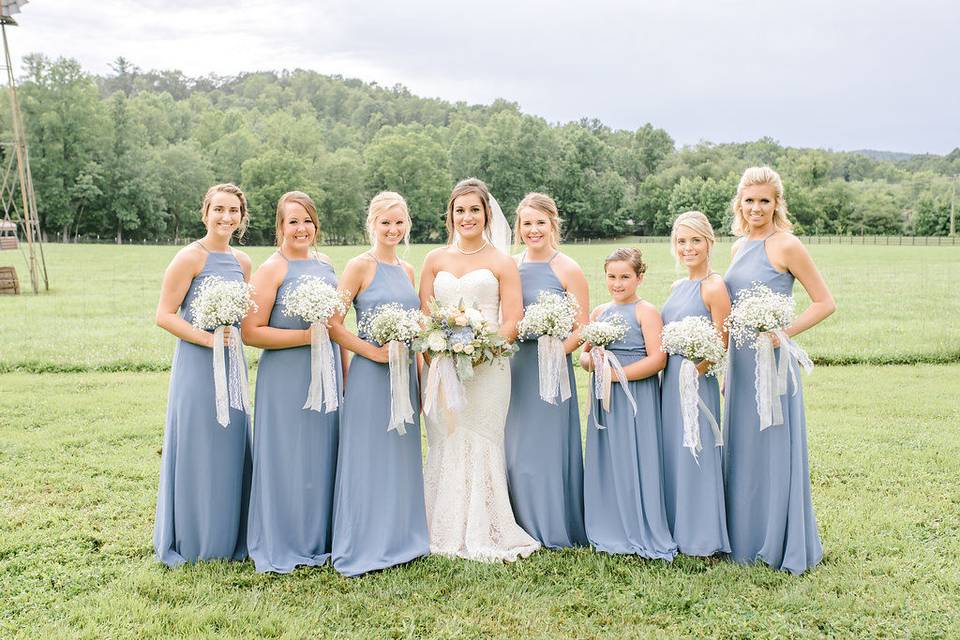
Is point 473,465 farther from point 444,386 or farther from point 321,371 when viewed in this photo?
point 321,371

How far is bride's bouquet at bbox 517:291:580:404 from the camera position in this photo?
6.31 metres

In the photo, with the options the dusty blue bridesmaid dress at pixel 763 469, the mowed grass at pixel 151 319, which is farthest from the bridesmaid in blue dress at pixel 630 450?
the mowed grass at pixel 151 319

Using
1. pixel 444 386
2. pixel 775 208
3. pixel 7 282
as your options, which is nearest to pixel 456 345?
pixel 444 386

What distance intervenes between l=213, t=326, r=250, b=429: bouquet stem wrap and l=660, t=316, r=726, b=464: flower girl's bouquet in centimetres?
345

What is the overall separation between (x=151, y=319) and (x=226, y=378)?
1835 cm

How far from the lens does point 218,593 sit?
19.1 ft

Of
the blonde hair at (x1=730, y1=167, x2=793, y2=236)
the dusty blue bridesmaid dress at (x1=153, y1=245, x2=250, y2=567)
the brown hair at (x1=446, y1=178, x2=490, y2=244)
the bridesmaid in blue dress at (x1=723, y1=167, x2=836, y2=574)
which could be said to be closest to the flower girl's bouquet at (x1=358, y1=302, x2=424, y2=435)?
the brown hair at (x1=446, y1=178, x2=490, y2=244)

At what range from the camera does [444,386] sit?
20.6ft

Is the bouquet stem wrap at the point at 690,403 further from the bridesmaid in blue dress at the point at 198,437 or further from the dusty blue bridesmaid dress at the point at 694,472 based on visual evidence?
the bridesmaid in blue dress at the point at 198,437

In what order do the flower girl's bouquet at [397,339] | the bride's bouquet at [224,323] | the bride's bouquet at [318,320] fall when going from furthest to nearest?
the flower girl's bouquet at [397,339]
the bride's bouquet at [318,320]
the bride's bouquet at [224,323]

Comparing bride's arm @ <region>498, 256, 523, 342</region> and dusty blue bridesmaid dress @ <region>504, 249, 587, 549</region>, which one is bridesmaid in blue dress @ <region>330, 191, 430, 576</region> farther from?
dusty blue bridesmaid dress @ <region>504, 249, 587, 549</region>

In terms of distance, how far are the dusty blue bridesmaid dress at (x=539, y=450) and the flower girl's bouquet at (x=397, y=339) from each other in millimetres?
1014

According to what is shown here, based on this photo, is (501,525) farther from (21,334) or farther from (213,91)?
(213,91)

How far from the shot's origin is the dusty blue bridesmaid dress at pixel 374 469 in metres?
6.35
